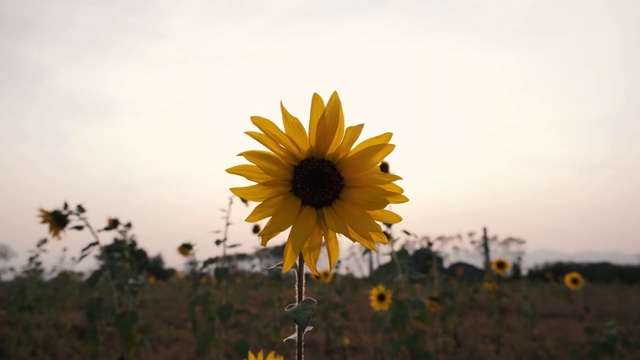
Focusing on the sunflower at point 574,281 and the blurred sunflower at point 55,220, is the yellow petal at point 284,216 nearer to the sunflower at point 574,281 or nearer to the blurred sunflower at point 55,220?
the blurred sunflower at point 55,220

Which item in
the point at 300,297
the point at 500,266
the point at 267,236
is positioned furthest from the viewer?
the point at 500,266

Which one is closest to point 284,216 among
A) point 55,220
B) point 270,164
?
point 270,164

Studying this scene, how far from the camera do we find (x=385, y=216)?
5.18 feet

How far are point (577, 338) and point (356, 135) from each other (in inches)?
315

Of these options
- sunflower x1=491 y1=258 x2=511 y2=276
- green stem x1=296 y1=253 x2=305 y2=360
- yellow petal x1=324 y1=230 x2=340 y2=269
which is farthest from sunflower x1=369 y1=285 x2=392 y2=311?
green stem x1=296 y1=253 x2=305 y2=360

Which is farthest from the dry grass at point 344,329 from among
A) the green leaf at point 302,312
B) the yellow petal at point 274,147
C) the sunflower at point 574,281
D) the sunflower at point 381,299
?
the green leaf at point 302,312

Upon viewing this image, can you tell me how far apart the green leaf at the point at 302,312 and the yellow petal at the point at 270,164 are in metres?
0.47

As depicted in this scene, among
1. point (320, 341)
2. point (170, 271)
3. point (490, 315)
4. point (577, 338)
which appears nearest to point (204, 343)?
point (320, 341)

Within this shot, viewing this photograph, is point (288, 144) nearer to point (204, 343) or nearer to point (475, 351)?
point (204, 343)

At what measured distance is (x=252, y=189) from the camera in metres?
1.57

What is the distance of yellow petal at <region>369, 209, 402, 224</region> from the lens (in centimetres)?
154

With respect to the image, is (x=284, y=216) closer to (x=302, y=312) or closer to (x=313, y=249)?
(x=313, y=249)

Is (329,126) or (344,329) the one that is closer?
(329,126)

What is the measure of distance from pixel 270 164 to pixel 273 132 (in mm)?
96
